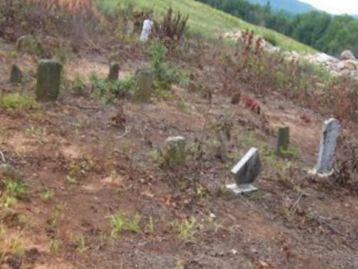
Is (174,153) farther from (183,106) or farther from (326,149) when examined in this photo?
(183,106)

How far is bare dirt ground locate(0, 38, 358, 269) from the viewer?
524 centimetres

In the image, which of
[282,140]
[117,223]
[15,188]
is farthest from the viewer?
[282,140]

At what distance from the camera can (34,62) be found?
435 inches

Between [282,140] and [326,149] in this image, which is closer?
[326,149]

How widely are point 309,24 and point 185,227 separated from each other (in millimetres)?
69069

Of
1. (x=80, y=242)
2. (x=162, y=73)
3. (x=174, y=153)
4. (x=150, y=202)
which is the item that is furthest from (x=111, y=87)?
(x=80, y=242)

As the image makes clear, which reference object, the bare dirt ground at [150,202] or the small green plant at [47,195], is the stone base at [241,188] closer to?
the bare dirt ground at [150,202]

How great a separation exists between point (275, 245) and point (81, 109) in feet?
12.8

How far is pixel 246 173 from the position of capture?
702cm

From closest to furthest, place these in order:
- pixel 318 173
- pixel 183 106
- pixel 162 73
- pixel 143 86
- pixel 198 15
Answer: pixel 318 173, pixel 143 86, pixel 183 106, pixel 162 73, pixel 198 15

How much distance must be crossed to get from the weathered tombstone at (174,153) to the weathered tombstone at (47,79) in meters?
2.26

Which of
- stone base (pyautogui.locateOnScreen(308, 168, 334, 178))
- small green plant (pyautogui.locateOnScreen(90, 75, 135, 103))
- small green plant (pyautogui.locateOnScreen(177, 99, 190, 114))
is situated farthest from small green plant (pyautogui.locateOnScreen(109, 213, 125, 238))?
small green plant (pyautogui.locateOnScreen(177, 99, 190, 114))

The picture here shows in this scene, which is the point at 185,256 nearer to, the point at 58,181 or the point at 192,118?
the point at 58,181

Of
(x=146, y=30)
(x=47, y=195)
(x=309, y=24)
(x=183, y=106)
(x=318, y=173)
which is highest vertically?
(x=47, y=195)
